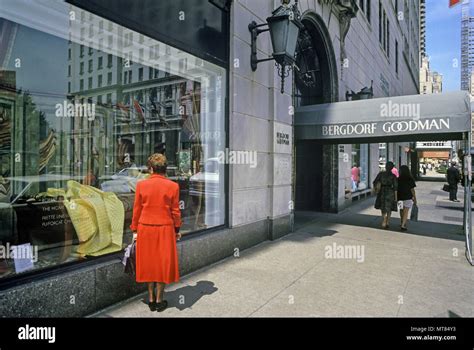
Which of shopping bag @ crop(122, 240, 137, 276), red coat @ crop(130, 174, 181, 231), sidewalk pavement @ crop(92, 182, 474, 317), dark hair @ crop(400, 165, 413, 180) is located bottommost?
sidewalk pavement @ crop(92, 182, 474, 317)

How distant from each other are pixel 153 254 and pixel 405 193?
7.74 meters

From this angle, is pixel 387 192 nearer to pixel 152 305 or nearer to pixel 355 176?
pixel 355 176

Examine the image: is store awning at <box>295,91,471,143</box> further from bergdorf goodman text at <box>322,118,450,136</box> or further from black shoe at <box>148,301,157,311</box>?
black shoe at <box>148,301,157,311</box>

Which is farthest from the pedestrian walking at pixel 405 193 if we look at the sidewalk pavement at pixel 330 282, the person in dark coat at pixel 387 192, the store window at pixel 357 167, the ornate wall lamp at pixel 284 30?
the ornate wall lamp at pixel 284 30

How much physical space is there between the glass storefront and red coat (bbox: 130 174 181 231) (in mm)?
1038

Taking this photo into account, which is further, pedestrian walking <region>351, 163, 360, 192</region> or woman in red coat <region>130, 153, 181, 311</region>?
pedestrian walking <region>351, 163, 360, 192</region>

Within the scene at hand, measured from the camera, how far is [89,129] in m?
6.56

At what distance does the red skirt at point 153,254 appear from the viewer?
3.78 m

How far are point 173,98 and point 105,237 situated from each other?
9.93 ft

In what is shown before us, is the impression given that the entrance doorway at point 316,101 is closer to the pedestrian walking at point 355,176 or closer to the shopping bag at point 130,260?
the pedestrian walking at point 355,176

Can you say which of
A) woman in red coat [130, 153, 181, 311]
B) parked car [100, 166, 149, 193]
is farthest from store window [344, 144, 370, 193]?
woman in red coat [130, 153, 181, 311]

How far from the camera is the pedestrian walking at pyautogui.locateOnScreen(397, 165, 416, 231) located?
907cm

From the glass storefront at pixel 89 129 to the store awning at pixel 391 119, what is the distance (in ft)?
10.8
